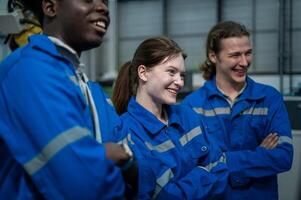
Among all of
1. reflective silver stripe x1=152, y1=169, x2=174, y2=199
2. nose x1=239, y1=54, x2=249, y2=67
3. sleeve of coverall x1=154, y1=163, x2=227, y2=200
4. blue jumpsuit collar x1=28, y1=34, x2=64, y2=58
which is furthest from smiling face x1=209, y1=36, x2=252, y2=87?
blue jumpsuit collar x1=28, y1=34, x2=64, y2=58

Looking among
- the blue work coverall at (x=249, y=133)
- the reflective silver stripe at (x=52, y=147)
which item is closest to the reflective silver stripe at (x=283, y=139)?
the blue work coverall at (x=249, y=133)

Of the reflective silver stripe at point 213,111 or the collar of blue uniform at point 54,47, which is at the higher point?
the collar of blue uniform at point 54,47

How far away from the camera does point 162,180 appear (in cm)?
117

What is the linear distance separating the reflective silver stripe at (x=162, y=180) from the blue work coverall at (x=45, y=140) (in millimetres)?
437

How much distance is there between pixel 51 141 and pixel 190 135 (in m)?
0.79

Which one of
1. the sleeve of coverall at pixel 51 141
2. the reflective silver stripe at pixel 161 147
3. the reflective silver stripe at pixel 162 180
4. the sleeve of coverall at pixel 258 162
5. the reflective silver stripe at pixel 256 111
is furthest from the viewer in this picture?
the reflective silver stripe at pixel 256 111

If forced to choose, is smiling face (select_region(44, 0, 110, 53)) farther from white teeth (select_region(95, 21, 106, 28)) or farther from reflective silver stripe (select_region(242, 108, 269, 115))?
reflective silver stripe (select_region(242, 108, 269, 115))

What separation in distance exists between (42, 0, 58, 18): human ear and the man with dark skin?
2.9 inches

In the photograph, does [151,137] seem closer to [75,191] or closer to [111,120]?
[111,120]

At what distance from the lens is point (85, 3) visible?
2.70ft

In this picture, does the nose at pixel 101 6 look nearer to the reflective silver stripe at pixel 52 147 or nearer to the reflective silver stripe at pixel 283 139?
the reflective silver stripe at pixel 52 147

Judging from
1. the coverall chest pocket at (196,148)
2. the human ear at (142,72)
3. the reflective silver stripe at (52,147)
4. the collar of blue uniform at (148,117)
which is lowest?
the coverall chest pocket at (196,148)

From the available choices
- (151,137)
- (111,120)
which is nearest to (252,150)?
(151,137)

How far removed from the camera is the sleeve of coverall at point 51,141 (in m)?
0.66
